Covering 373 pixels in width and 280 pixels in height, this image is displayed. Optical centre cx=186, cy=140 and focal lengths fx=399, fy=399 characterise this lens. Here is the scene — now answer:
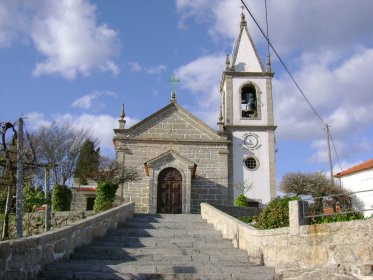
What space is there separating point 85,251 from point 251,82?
18.1m

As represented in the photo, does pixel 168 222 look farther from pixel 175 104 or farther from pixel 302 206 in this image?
pixel 175 104

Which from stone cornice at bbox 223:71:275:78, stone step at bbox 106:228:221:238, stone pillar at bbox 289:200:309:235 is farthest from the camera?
stone cornice at bbox 223:71:275:78

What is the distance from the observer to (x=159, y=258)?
8727 mm

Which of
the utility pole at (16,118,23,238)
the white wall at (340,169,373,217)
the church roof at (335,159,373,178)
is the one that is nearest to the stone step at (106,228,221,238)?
the utility pole at (16,118,23,238)

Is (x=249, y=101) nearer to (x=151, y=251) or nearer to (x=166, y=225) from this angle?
(x=166, y=225)

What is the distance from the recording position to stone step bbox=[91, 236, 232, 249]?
10.0 m

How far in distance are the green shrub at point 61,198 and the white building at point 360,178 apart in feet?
54.3

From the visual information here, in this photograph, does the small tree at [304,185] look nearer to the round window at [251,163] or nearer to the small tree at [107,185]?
the round window at [251,163]

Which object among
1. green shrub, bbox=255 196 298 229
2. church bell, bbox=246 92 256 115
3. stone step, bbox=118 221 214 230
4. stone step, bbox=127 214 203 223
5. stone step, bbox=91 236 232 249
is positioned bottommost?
stone step, bbox=91 236 232 249

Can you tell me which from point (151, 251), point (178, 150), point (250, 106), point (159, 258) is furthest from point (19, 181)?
point (250, 106)

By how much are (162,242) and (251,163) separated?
13441 mm

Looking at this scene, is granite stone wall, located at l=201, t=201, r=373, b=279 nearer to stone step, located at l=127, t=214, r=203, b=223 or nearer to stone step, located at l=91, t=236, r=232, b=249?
stone step, located at l=91, t=236, r=232, b=249

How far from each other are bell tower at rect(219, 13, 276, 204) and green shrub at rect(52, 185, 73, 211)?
874 centimetres

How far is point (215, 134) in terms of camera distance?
75.1ft
